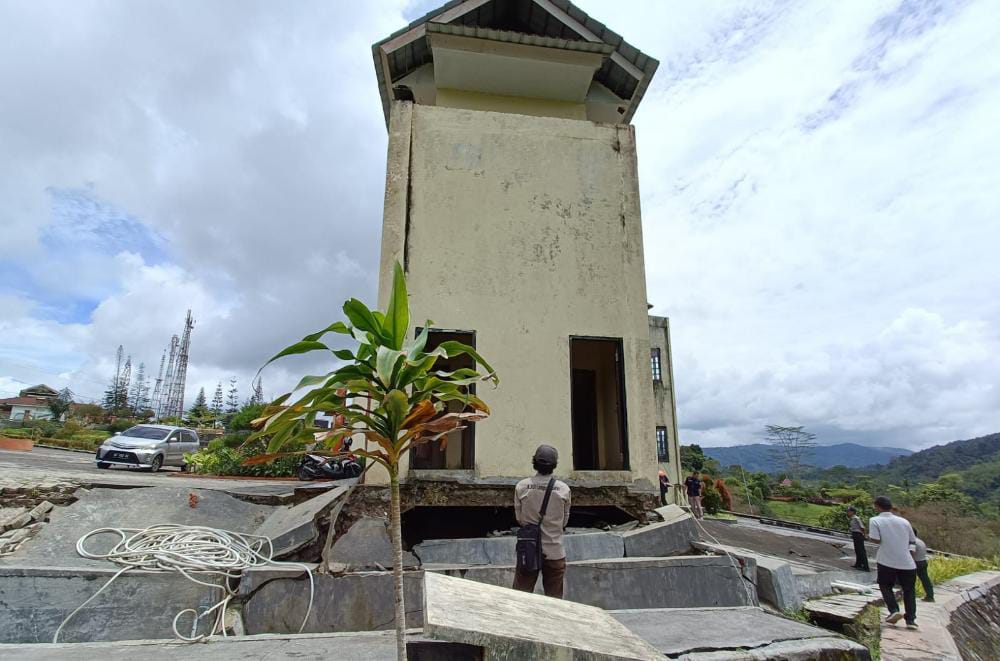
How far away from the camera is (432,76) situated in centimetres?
936


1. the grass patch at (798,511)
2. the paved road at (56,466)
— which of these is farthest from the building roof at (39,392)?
the grass patch at (798,511)

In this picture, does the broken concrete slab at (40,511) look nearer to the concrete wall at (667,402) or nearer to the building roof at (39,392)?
the concrete wall at (667,402)

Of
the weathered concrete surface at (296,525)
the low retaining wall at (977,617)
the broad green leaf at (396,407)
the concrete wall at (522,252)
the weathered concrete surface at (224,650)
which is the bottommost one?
the low retaining wall at (977,617)

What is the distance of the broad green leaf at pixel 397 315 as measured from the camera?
8.88ft

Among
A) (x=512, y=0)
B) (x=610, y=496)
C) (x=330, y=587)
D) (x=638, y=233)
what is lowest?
(x=330, y=587)

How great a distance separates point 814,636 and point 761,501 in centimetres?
2865

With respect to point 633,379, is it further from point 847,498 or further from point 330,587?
point 847,498

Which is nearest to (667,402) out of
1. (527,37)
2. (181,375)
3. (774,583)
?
(774,583)

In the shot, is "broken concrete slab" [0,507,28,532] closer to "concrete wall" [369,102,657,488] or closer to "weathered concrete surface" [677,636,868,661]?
"concrete wall" [369,102,657,488]

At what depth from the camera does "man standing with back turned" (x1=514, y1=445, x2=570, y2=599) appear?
4.61 meters

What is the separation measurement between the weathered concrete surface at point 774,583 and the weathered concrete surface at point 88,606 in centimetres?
609

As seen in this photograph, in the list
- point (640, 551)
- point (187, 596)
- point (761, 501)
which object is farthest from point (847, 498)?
point (187, 596)

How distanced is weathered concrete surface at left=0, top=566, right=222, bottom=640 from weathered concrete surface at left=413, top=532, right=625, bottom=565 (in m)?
2.37

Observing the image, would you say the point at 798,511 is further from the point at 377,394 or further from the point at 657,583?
the point at 377,394
